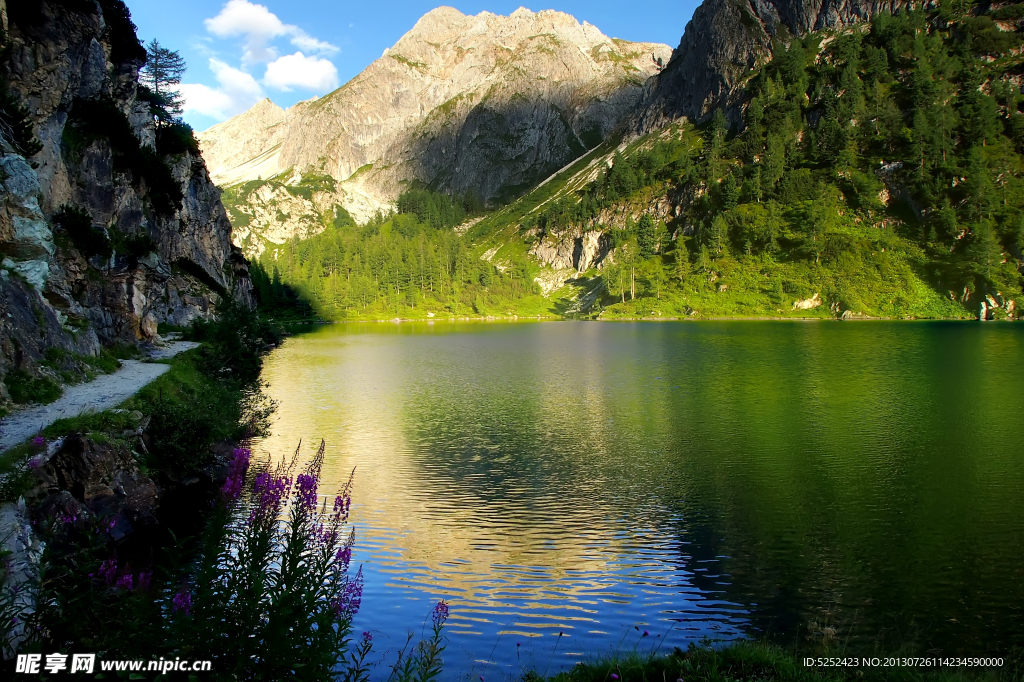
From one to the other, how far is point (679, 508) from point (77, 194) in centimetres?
4302

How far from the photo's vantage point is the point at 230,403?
31.7 metres

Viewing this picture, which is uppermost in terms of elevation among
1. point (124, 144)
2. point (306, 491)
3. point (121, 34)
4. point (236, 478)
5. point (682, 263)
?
point (121, 34)

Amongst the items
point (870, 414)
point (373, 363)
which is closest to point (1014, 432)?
point (870, 414)

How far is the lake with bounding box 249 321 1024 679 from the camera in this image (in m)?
14.9

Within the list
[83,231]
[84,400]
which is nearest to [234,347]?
[83,231]

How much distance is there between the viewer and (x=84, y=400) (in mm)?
23031

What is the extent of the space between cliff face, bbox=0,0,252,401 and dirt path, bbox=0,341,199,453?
1616 mm

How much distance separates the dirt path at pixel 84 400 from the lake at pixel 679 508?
7498 millimetres

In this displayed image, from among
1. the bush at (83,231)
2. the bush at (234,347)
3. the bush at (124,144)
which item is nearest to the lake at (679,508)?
the bush at (234,347)

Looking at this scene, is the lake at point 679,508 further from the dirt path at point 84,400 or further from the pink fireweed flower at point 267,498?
the dirt path at point 84,400

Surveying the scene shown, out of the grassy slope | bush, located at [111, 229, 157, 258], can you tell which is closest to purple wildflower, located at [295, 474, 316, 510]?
bush, located at [111, 229, 157, 258]

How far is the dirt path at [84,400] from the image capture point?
18.0m

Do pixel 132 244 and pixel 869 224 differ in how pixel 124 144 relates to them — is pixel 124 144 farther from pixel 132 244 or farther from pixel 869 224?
pixel 869 224

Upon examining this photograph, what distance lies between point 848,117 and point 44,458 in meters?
229
